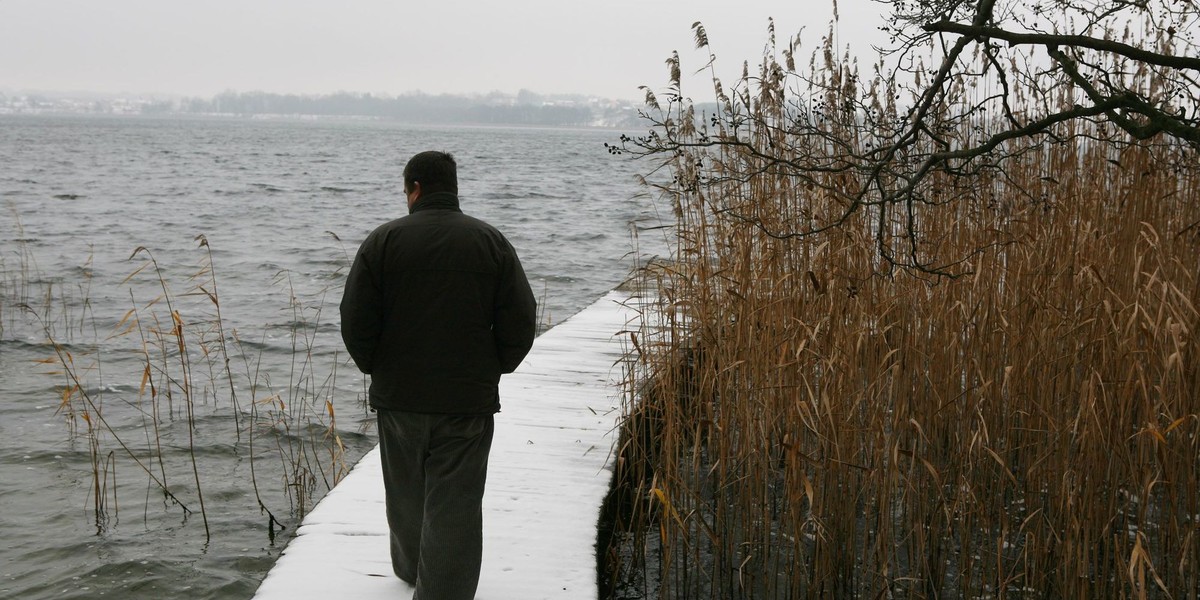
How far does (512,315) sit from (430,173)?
491 mm

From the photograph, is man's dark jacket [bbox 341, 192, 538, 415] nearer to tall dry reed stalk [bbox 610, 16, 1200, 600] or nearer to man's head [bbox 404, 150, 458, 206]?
man's head [bbox 404, 150, 458, 206]

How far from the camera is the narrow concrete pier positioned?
11.5 ft

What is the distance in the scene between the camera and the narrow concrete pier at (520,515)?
3490 mm

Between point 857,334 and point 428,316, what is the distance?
1.60m

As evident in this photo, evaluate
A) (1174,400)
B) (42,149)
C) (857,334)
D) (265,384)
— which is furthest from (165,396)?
(42,149)

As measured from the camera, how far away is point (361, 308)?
3062 mm

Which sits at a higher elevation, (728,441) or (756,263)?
(756,263)

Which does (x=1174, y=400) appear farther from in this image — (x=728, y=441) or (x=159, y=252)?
(x=159, y=252)

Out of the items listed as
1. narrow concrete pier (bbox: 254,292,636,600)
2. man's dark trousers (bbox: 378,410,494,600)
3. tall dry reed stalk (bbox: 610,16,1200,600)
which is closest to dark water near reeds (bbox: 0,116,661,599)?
narrow concrete pier (bbox: 254,292,636,600)

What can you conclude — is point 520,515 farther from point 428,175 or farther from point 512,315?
point 428,175

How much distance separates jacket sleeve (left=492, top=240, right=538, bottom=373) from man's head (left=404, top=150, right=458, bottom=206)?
11.1 inches

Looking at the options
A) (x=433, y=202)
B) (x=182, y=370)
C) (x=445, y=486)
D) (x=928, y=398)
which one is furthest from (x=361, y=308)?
(x=182, y=370)

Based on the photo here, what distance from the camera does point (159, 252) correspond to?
55.3 ft

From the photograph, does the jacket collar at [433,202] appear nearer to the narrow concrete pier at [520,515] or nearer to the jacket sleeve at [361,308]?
the jacket sleeve at [361,308]
